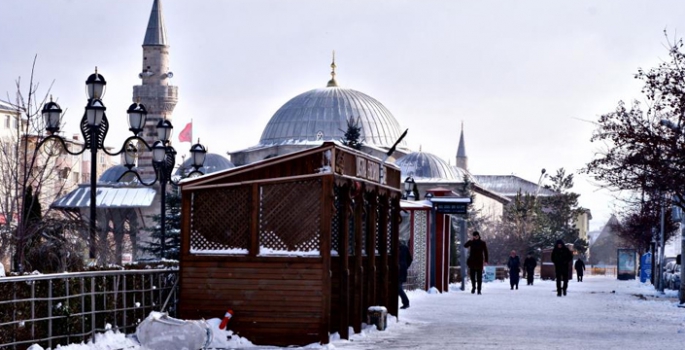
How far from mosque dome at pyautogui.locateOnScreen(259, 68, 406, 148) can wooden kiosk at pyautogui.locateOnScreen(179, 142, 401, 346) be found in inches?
3941

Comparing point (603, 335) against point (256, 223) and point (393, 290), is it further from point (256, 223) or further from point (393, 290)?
point (256, 223)

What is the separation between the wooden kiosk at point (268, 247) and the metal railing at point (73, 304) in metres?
0.60

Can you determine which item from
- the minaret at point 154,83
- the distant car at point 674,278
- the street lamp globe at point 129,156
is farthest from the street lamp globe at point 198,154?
the minaret at point 154,83

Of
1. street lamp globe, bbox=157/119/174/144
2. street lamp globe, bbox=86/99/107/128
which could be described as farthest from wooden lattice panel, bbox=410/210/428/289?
street lamp globe, bbox=86/99/107/128

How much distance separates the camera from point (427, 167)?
5162 inches

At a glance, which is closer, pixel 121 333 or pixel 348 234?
pixel 121 333

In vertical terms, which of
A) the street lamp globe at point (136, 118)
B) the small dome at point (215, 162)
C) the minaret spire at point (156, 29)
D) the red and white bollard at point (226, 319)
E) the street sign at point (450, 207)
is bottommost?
the red and white bollard at point (226, 319)

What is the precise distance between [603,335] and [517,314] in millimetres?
5072

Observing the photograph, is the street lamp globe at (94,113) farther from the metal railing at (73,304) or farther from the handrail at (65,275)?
the handrail at (65,275)

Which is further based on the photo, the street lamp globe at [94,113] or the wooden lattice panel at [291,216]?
the street lamp globe at [94,113]

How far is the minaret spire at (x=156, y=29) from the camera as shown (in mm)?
106500

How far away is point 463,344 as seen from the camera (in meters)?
15.7

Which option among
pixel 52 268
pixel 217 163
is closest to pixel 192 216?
pixel 52 268

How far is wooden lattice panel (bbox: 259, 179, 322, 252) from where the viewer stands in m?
15.6
